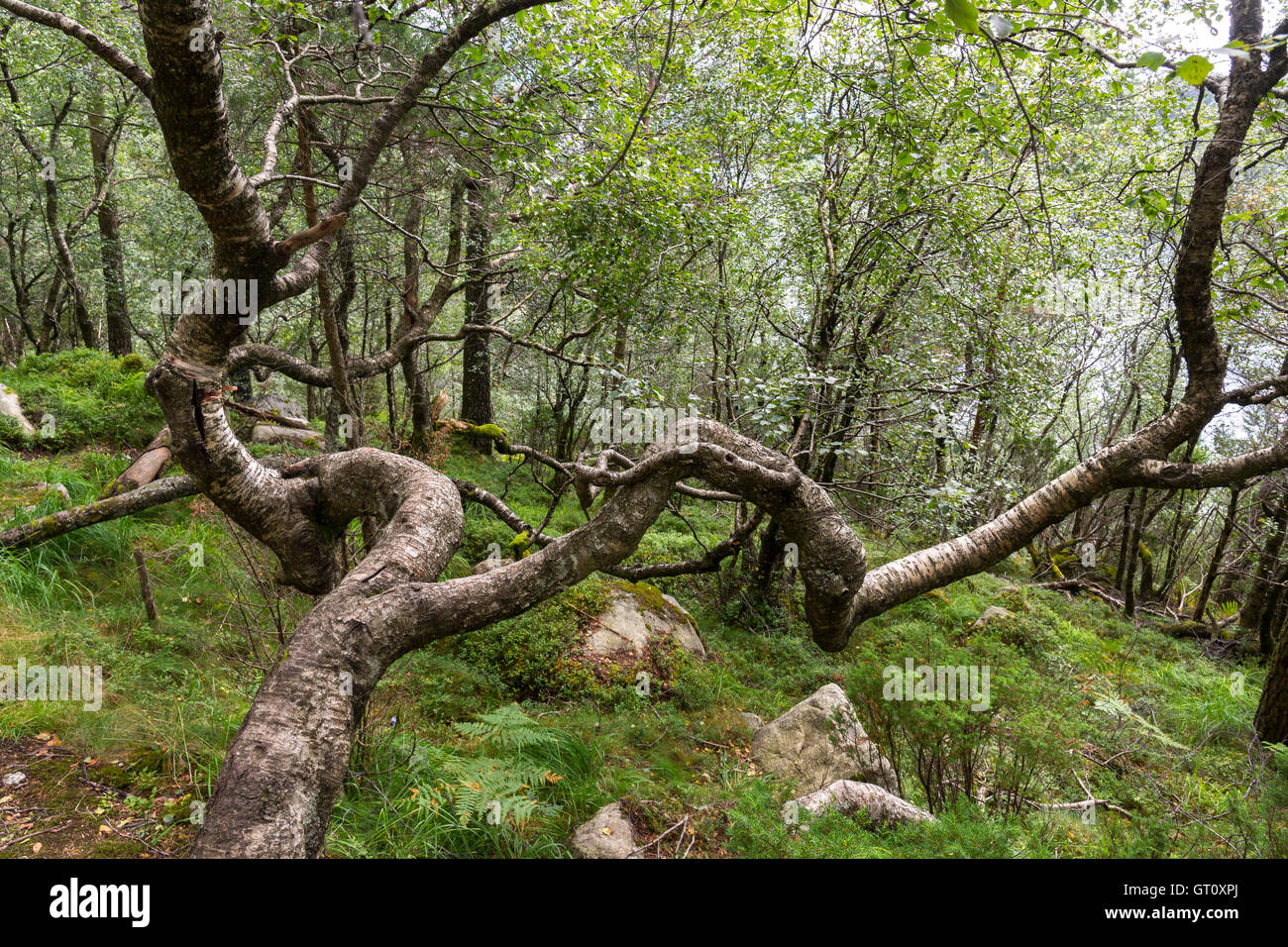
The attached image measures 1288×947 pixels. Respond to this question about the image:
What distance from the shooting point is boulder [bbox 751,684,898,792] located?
4.47m

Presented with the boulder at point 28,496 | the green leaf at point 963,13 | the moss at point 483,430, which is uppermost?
the green leaf at point 963,13

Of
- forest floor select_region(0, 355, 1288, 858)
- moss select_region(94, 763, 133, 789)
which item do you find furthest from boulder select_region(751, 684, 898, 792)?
moss select_region(94, 763, 133, 789)

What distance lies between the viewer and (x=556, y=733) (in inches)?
167

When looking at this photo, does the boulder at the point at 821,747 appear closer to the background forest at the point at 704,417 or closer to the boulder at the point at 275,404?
the background forest at the point at 704,417

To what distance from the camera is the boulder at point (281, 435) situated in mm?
9508

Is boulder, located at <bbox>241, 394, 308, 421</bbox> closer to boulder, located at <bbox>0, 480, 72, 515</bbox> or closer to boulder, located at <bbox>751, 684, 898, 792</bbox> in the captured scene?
boulder, located at <bbox>0, 480, 72, 515</bbox>

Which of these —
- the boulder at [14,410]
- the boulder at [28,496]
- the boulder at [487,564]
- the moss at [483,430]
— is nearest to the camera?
the boulder at [28,496]

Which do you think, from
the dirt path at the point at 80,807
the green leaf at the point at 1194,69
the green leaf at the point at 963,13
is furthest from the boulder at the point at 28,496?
the green leaf at the point at 1194,69

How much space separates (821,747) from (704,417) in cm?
266

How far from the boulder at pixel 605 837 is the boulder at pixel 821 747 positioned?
1.39 meters

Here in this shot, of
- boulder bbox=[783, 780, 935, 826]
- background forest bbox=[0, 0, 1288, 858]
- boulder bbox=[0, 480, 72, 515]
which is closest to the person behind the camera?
background forest bbox=[0, 0, 1288, 858]

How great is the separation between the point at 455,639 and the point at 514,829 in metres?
2.75

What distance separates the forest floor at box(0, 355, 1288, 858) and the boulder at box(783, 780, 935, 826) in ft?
0.83

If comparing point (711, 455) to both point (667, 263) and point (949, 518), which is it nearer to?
point (949, 518)
